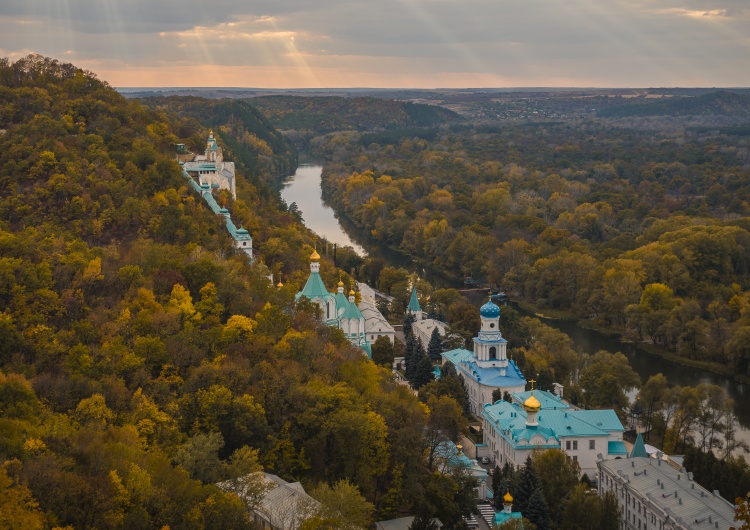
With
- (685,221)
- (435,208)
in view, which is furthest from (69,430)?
(435,208)

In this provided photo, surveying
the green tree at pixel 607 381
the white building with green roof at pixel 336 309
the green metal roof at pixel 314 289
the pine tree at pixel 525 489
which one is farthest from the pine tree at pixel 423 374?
the pine tree at pixel 525 489

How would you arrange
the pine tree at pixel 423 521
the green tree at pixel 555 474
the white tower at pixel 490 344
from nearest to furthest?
the pine tree at pixel 423 521 → the green tree at pixel 555 474 → the white tower at pixel 490 344

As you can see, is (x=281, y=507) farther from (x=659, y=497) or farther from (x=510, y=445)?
(x=510, y=445)

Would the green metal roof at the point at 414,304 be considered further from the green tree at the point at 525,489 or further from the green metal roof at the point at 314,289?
the green tree at the point at 525,489

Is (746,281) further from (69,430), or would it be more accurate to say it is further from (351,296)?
(69,430)

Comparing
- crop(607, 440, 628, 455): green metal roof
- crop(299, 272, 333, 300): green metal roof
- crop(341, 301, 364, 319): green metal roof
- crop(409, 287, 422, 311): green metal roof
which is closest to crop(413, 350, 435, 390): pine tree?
crop(341, 301, 364, 319): green metal roof

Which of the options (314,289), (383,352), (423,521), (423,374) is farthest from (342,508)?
(383,352)

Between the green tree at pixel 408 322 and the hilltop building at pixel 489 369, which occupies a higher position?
the hilltop building at pixel 489 369
